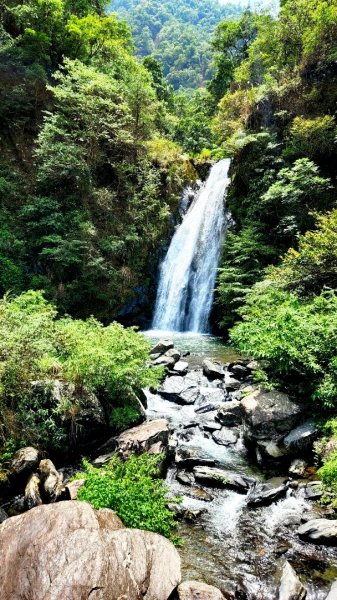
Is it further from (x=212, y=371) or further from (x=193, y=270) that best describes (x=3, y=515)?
(x=193, y=270)

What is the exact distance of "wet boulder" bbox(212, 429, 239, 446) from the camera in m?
8.03

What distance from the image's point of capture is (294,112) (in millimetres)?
18734

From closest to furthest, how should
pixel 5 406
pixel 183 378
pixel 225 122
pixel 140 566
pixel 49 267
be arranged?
pixel 140 566 < pixel 5 406 < pixel 183 378 < pixel 49 267 < pixel 225 122

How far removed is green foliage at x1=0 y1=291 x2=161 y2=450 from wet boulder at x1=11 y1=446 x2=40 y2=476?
315 millimetres

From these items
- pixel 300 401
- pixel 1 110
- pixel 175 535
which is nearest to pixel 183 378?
pixel 300 401

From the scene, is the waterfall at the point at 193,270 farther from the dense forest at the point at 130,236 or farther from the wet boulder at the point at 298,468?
the wet boulder at the point at 298,468

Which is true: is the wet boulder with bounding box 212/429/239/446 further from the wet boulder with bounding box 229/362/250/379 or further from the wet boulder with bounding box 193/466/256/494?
the wet boulder with bounding box 229/362/250/379

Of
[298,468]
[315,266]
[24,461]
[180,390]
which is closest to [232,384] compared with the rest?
[180,390]

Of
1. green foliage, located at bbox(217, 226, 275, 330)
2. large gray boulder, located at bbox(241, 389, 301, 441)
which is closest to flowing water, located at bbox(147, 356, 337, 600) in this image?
large gray boulder, located at bbox(241, 389, 301, 441)

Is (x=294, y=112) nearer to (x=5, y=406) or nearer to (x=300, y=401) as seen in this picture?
(x=300, y=401)

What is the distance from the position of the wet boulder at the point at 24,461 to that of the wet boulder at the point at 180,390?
4686mm

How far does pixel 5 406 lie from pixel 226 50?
40.7 metres

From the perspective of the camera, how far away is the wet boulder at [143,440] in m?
6.78

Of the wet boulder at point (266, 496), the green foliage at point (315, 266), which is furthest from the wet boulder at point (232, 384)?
the wet boulder at point (266, 496)
